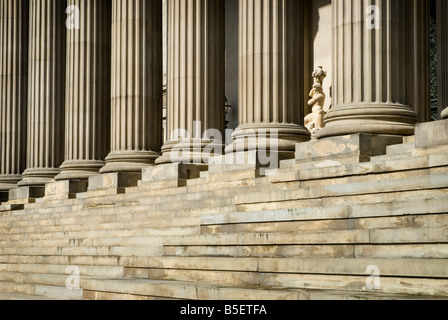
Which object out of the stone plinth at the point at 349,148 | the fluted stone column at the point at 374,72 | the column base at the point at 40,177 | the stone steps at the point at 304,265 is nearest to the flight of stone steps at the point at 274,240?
the stone steps at the point at 304,265

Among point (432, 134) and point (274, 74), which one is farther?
point (274, 74)

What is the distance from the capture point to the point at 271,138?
101 ft

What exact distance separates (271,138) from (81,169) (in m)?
17.0

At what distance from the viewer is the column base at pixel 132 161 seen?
40.2 metres

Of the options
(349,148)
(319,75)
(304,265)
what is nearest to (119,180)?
(319,75)

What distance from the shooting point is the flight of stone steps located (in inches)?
664

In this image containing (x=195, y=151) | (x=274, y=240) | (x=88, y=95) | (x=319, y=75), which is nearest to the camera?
(x=274, y=240)

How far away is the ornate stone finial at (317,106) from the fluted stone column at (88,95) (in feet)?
36.6

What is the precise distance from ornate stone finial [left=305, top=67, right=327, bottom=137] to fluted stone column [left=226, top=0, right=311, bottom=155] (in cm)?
1011

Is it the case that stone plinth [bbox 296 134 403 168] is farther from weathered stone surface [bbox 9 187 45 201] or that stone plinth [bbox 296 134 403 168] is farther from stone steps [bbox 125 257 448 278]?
weathered stone surface [bbox 9 187 45 201]

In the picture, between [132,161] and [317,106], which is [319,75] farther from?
[132,161]

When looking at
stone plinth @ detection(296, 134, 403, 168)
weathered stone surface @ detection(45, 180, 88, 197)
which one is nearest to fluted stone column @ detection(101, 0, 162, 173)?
weathered stone surface @ detection(45, 180, 88, 197)

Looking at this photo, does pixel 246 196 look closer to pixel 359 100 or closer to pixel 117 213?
pixel 359 100
